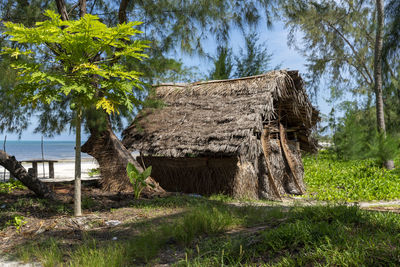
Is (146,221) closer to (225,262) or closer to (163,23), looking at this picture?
(225,262)

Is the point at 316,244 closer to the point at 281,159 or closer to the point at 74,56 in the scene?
the point at 74,56

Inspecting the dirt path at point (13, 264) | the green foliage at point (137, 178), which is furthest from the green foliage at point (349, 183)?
the dirt path at point (13, 264)

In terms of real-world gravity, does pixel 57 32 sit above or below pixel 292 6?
below

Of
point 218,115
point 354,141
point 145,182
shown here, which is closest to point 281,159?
point 218,115

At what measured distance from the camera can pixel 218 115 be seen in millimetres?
9914

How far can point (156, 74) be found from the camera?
9.09m

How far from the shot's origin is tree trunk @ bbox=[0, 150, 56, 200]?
22.8 ft

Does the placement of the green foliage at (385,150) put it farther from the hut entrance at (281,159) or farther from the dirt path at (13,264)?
the dirt path at (13,264)

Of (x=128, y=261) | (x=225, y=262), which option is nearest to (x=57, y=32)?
(x=128, y=261)

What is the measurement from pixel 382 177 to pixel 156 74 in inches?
357

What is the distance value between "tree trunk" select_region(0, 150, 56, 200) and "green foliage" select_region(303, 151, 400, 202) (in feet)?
24.8

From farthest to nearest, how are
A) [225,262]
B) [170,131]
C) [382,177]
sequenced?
[382,177] → [170,131] → [225,262]

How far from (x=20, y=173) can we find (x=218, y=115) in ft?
17.5

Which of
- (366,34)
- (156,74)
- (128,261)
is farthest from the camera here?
(366,34)
